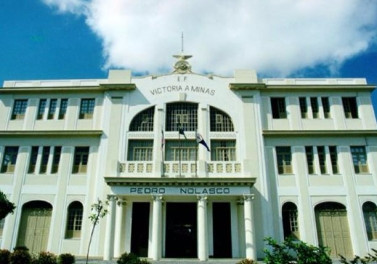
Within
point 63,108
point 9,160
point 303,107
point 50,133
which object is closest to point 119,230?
point 50,133

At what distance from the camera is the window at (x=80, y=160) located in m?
25.4

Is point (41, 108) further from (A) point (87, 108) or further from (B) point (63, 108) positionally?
(A) point (87, 108)

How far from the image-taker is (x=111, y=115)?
86.9 feet

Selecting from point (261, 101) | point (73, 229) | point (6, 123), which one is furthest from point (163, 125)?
point (6, 123)

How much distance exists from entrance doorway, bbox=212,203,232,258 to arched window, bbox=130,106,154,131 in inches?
332

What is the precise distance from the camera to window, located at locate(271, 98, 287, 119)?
2709 centimetres

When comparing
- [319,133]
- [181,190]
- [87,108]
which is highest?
[87,108]

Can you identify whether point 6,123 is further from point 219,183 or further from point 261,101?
point 261,101

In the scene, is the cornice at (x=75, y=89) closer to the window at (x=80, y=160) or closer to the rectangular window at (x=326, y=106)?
the window at (x=80, y=160)

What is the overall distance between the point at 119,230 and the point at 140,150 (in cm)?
650

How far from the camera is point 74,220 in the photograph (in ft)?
79.7

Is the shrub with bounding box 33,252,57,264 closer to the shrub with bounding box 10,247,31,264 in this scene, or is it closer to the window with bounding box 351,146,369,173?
the shrub with bounding box 10,247,31,264

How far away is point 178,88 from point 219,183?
9373mm

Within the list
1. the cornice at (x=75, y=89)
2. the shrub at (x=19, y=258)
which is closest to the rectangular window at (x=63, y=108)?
the cornice at (x=75, y=89)
